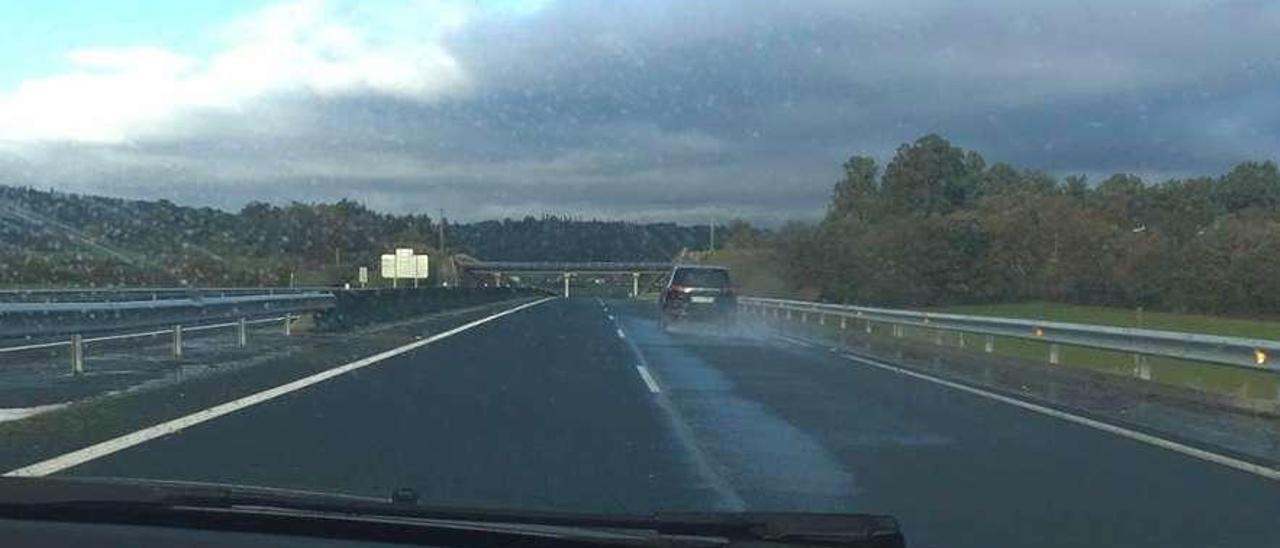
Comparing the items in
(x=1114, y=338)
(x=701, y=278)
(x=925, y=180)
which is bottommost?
(x=1114, y=338)

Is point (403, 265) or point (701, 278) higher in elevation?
point (403, 265)

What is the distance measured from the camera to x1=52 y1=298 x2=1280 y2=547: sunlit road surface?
800 cm

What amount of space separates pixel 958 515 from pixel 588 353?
640 inches

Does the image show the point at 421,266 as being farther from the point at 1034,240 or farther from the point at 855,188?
the point at 855,188

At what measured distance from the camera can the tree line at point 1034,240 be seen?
168 feet

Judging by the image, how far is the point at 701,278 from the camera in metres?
36.4

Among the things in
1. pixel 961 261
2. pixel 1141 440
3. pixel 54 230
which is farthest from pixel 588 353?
pixel 961 261

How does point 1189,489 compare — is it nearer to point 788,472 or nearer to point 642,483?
point 788,472

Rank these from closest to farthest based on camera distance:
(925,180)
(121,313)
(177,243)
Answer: (121,313), (177,243), (925,180)

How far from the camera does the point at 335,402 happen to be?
1428 cm

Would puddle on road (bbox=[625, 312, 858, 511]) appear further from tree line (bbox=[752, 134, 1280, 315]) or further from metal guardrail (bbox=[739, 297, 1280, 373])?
tree line (bbox=[752, 134, 1280, 315])

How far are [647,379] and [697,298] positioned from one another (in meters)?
17.8

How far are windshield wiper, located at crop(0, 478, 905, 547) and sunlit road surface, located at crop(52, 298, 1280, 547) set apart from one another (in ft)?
1.95

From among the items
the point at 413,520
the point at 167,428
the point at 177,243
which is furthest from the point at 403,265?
the point at 413,520
